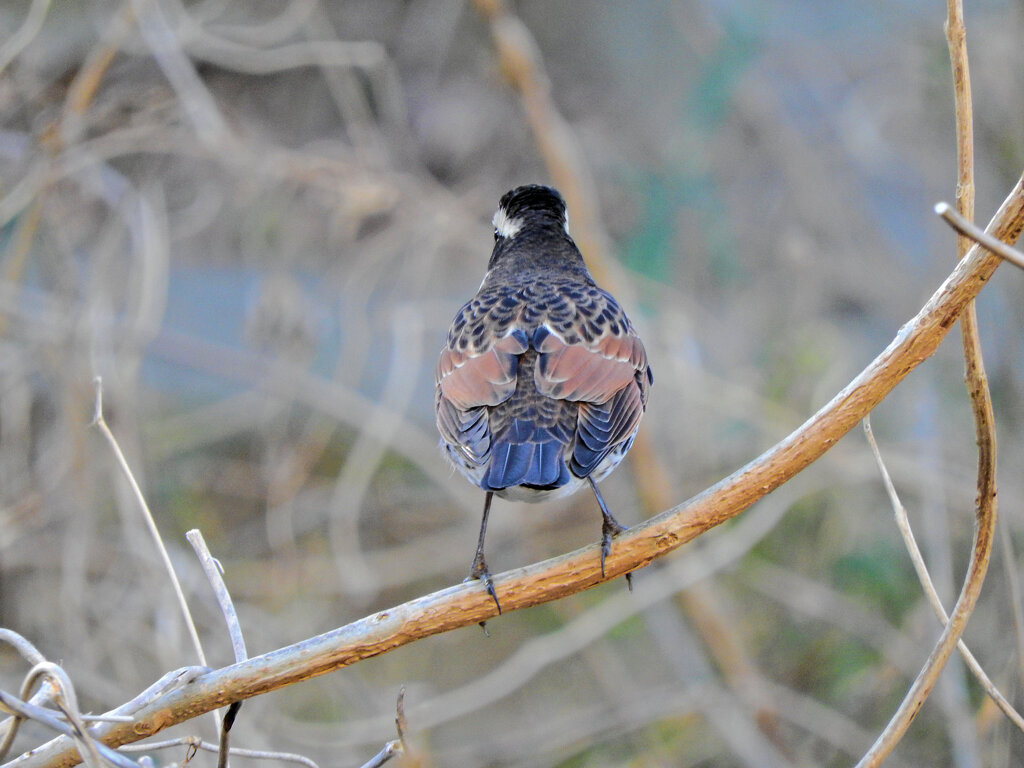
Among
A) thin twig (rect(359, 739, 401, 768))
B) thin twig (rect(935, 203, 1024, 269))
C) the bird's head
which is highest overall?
the bird's head

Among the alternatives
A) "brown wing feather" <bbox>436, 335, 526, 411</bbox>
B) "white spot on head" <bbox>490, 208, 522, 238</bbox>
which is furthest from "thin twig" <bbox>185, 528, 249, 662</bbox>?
"white spot on head" <bbox>490, 208, 522, 238</bbox>

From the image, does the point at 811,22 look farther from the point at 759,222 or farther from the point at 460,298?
the point at 460,298

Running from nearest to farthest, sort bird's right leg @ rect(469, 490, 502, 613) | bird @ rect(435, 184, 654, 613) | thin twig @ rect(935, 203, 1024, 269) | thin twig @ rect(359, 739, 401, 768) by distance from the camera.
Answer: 1. thin twig @ rect(935, 203, 1024, 269)
2. thin twig @ rect(359, 739, 401, 768)
3. bird's right leg @ rect(469, 490, 502, 613)
4. bird @ rect(435, 184, 654, 613)

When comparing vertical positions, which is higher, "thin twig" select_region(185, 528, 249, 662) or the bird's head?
the bird's head

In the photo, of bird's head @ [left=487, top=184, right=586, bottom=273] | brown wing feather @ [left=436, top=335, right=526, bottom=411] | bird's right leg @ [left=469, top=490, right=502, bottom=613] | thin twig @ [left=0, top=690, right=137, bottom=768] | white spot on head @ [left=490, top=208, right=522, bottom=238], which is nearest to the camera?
thin twig @ [left=0, top=690, right=137, bottom=768]

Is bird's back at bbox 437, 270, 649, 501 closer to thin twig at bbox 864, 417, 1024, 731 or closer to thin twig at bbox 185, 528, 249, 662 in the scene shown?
thin twig at bbox 185, 528, 249, 662

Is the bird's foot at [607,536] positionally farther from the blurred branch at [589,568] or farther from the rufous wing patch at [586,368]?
the rufous wing patch at [586,368]

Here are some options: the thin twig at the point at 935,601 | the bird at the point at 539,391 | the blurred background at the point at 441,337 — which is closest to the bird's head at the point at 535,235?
the bird at the point at 539,391
